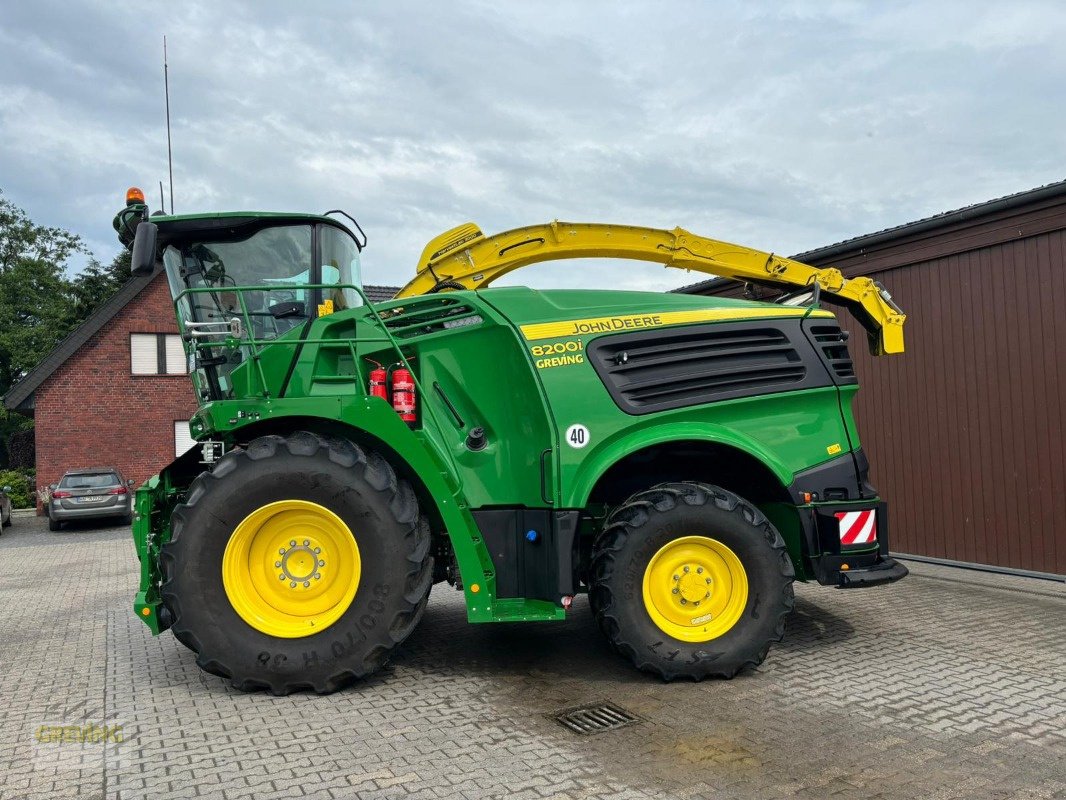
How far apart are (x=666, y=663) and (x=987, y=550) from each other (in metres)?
5.31

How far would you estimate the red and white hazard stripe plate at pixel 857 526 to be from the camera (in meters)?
5.33

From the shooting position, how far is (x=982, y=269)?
27.9 feet

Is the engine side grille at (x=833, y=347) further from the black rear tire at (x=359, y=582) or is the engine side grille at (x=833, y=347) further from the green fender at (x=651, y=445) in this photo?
the black rear tire at (x=359, y=582)

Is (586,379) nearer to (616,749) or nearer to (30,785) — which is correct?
(616,749)

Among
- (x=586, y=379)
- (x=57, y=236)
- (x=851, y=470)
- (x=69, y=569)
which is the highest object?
(x=57, y=236)

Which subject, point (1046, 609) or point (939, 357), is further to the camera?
point (939, 357)

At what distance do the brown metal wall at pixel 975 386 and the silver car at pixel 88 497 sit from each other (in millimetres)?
15187

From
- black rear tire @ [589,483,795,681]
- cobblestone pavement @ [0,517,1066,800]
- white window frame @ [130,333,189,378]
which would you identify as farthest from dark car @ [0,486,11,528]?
black rear tire @ [589,483,795,681]

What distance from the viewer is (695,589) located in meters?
4.99

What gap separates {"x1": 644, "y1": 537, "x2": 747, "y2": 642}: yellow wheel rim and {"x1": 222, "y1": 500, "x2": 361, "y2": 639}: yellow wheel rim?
1840 mm

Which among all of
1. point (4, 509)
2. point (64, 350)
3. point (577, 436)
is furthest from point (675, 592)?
point (64, 350)

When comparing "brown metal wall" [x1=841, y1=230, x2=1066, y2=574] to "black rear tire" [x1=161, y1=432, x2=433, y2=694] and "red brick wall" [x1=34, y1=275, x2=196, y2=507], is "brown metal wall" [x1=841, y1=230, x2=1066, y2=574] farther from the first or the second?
"red brick wall" [x1=34, y1=275, x2=196, y2=507]

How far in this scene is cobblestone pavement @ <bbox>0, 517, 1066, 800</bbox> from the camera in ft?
11.5

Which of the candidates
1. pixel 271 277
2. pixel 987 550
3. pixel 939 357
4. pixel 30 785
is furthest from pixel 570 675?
pixel 939 357
